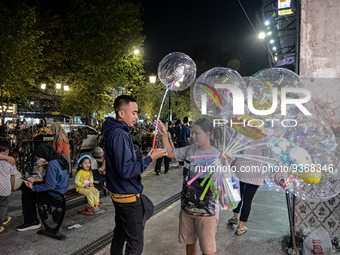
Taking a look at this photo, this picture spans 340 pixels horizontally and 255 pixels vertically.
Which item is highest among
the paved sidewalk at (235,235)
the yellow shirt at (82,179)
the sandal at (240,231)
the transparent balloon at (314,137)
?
the transparent balloon at (314,137)

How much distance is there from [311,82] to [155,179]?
203 inches

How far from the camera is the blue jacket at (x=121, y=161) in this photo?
213 cm

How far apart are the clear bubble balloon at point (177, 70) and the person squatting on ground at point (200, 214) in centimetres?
106

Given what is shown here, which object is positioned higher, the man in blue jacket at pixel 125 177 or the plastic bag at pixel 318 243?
the man in blue jacket at pixel 125 177

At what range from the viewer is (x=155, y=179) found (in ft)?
23.3

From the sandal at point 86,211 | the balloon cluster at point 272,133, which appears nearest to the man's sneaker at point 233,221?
the balloon cluster at point 272,133

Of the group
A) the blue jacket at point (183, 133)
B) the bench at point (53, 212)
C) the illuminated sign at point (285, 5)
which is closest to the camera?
the bench at point (53, 212)

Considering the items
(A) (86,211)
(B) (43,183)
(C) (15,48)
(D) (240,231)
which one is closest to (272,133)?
(D) (240,231)

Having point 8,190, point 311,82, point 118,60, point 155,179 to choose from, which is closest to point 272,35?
point 118,60

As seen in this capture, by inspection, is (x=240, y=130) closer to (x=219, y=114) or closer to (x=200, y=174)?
(x=219, y=114)

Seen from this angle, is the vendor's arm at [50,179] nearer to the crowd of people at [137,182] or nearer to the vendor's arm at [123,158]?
the crowd of people at [137,182]

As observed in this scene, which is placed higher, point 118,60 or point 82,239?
point 118,60

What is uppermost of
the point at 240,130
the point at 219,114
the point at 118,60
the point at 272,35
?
the point at 272,35

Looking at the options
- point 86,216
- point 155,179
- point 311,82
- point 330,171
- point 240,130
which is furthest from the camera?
point 155,179
